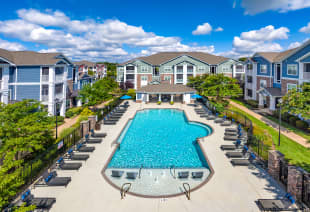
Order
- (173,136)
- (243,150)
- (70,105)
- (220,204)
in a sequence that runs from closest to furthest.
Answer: (220,204) < (243,150) < (173,136) < (70,105)

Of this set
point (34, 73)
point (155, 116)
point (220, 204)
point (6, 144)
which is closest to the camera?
point (220, 204)

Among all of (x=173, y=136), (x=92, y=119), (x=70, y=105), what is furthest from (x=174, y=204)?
(x=70, y=105)

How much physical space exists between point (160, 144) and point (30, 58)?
21712 millimetres

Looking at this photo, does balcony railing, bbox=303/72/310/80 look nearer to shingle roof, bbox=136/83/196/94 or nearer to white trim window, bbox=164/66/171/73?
shingle roof, bbox=136/83/196/94

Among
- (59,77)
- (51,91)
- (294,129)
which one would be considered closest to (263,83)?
(294,129)

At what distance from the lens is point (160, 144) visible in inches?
735

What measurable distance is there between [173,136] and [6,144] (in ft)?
46.9

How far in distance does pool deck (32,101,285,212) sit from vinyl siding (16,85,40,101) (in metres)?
17.9

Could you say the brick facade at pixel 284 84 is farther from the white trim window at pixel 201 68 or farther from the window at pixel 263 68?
the white trim window at pixel 201 68

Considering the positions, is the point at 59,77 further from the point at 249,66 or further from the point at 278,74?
the point at 249,66

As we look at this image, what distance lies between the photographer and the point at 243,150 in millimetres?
14961

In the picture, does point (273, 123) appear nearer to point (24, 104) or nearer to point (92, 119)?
point (92, 119)

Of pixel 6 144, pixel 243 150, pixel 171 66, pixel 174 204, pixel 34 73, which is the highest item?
pixel 171 66

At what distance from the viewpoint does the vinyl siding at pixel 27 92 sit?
25891 mm
